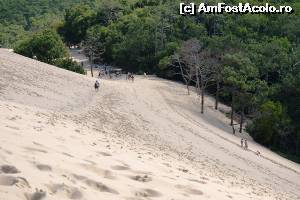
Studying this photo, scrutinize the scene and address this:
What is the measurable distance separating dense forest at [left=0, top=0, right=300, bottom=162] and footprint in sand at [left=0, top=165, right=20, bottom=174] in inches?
1419

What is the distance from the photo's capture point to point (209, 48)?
164 feet

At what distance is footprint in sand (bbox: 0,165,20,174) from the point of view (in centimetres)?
677

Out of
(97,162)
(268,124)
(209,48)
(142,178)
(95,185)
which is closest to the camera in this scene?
(95,185)

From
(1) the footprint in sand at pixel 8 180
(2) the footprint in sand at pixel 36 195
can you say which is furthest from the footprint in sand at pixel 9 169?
(2) the footprint in sand at pixel 36 195

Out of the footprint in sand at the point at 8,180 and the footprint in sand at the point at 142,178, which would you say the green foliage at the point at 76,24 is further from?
the footprint in sand at the point at 8,180

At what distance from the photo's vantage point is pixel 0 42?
→ 309 ft

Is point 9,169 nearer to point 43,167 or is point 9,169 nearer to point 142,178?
point 43,167

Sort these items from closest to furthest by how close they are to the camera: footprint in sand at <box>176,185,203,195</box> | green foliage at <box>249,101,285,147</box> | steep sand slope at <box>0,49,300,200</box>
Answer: steep sand slope at <box>0,49,300,200</box>, footprint in sand at <box>176,185,203,195</box>, green foliage at <box>249,101,285,147</box>

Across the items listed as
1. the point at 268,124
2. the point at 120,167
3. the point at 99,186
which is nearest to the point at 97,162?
the point at 120,167

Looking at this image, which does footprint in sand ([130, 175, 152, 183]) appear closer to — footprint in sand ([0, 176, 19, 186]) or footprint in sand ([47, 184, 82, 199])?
footprint in sand ([47, 184, 82, 199])

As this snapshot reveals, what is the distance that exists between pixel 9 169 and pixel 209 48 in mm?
44453

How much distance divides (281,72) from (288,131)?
42.4ft

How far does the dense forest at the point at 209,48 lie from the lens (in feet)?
143

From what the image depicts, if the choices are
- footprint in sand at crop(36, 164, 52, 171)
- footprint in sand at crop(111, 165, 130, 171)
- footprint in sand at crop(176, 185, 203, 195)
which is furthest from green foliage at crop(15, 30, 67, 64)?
footprint in sand at crop(36, 164, 52, 171)
